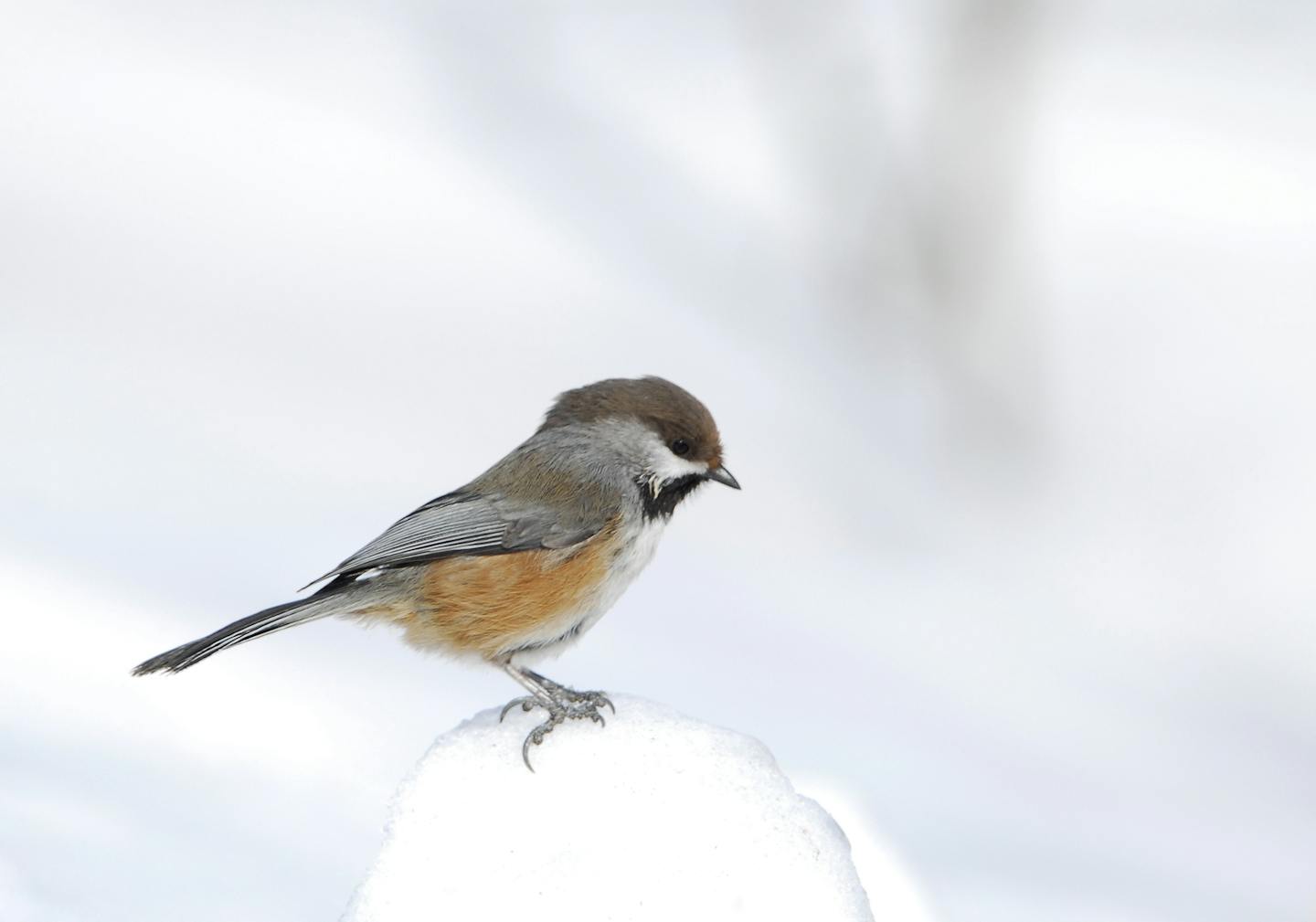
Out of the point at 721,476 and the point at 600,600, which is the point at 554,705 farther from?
the point at 721,476

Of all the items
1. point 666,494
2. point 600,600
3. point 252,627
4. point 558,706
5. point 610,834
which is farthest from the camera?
point 666,494

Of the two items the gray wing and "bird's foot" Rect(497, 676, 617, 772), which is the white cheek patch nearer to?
the gray wing

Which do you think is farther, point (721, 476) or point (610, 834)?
point (721, 476)

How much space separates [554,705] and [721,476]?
2.60 ft

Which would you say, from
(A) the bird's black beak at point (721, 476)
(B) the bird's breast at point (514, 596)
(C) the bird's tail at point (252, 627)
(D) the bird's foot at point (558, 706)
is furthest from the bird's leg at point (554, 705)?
(A) the bird's black beak at point (721, 476)

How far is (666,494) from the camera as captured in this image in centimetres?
341

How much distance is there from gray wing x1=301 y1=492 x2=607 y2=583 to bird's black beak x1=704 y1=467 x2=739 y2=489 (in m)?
0.33

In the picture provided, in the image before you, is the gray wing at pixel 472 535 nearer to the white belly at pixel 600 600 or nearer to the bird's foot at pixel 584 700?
the white belly at pixel 600 600

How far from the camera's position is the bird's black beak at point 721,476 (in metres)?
3.42

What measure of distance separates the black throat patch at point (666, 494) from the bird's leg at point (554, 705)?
531 mm

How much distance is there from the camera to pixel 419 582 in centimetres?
323

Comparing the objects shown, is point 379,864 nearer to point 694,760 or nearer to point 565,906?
point 565,906

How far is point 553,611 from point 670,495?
451mm

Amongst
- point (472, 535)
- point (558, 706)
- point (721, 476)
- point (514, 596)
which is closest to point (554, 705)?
point (558, 706)
